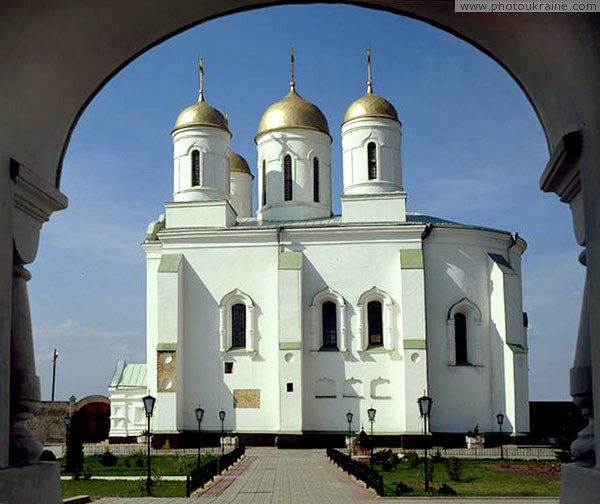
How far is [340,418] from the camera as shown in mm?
35812

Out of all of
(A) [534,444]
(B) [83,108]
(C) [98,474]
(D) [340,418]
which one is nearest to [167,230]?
(D) [340,418]

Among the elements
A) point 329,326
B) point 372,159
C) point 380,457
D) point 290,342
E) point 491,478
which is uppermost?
point 372,159

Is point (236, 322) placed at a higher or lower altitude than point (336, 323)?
higher

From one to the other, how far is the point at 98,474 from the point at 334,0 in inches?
811

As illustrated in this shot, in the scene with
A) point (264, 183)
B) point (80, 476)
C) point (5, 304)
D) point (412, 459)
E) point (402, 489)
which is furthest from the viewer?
point (264, 183)

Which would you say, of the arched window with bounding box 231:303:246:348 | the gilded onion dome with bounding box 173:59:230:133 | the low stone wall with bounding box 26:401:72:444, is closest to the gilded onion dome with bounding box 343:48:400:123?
the gilded onion dome with bounding box 173:59:230:133

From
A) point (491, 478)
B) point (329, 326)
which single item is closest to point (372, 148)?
point (329, 326)

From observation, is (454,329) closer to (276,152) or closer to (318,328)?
(318,328)

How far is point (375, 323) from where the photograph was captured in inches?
1442

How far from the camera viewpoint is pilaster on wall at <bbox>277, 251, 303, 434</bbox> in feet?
115

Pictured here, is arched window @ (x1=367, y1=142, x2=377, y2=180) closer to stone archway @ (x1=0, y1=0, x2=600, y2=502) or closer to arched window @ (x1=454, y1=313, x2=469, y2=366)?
arched window @ (x1=454, y1=313, x2=469, y2=366)

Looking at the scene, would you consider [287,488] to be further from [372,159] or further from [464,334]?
[372,159]

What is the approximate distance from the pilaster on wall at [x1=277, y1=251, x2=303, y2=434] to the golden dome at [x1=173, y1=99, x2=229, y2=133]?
737 cm

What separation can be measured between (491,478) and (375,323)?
1376 cm
